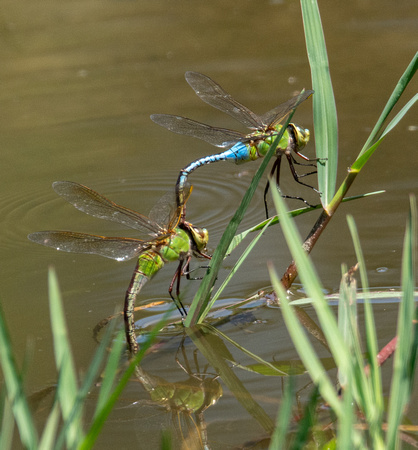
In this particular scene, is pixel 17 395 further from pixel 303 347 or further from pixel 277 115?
pixel 277 115

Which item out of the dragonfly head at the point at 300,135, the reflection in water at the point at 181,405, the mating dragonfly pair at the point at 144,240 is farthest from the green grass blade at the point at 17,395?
the dragonfly head at the point at 300,135

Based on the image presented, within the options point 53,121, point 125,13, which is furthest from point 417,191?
point 125,13

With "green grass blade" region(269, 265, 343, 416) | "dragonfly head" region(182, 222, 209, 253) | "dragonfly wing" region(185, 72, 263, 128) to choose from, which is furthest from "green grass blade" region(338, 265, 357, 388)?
"dragonfly wing" region(185, 72, 263, 128)

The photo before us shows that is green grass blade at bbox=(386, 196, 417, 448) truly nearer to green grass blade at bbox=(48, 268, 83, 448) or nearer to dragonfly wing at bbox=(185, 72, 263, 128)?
green grass blade at bbox=(48, 268, 83, 448)

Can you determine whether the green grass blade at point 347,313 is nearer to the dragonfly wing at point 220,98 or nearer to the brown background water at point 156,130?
the brown background water at point 156,130

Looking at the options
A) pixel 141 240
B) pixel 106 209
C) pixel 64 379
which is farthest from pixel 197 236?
pixel 64 379

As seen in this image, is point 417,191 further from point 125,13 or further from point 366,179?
point 125,13
